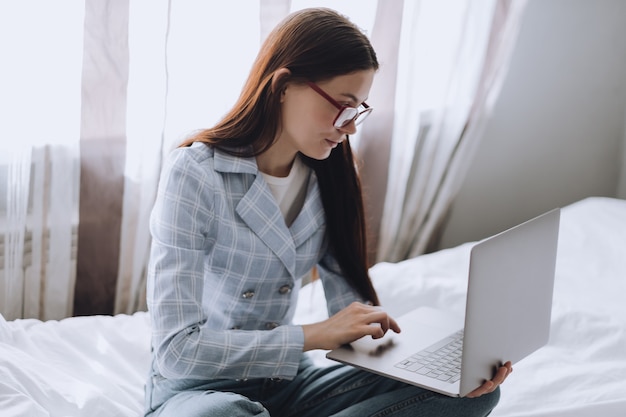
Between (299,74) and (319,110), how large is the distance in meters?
0.07

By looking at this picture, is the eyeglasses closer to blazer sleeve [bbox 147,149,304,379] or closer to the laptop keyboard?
blazer sleeve [bbox 147,149,304,379]

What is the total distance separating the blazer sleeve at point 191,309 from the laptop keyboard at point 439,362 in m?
0.18

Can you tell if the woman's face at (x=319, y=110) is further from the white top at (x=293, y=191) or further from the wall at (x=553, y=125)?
the wall at (x=553, y=125)

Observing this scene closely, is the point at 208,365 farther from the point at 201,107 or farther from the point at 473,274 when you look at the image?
the point at 201,107

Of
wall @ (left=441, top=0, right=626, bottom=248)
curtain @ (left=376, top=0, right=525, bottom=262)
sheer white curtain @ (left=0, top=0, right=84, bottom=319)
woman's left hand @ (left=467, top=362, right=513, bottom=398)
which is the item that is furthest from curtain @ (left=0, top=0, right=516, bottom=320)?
woman's left hand @ (left=467, top=362, right=513, bottom=398)

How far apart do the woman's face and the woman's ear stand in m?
0.02

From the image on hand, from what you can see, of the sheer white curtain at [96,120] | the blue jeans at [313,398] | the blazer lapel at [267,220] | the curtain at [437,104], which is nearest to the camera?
the blue jeans at [313,398]

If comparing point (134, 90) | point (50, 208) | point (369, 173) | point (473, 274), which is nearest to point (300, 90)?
point (473, 274)

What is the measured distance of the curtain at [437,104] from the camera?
2371 millimetres

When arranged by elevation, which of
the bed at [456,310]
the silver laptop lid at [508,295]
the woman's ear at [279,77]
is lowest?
the bed at [456,310]

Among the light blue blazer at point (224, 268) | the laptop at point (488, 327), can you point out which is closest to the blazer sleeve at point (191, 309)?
the light blue blazer at point (224, 268)

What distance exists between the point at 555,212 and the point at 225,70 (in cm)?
88

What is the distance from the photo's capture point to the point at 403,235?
8.49ft

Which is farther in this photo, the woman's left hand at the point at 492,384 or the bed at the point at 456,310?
the bed at the point at 456,310
